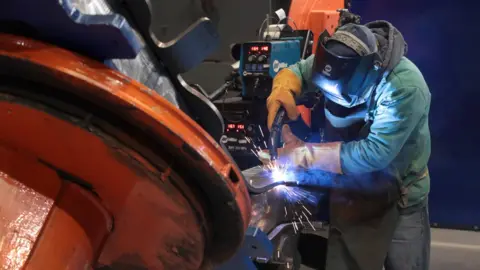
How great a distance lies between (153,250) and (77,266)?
0.44ft

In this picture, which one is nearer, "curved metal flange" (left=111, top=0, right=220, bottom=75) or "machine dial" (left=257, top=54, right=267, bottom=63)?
"curved metal flange" (left=111, top=0, right=220, bottom=75)

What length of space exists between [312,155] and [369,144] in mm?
277

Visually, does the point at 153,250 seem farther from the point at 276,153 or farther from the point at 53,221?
the point at 276,153

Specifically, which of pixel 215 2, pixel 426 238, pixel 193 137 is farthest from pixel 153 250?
pixel 215 2

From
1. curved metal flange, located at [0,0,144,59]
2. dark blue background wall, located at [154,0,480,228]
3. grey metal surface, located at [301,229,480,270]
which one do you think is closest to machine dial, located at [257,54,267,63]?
dark blue background wall, located at [154,0,480,228]

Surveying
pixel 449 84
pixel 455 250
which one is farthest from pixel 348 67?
pixel 455 250

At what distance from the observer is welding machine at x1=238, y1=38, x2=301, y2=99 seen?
336 cm

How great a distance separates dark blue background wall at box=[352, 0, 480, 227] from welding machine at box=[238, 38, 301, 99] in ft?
4.37

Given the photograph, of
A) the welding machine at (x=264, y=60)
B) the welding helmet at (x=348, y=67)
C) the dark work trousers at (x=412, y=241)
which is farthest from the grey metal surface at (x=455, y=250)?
the welding helmet at (x=348, y=67)

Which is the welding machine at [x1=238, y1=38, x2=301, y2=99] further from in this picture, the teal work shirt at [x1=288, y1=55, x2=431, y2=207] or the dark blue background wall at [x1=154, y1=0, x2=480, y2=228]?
the teal work shirt at [x1=288, y1=55, x2=431, y2=207]

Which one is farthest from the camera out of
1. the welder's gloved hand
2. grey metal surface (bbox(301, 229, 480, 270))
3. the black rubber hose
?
grey metal surface (bbox(301, 229, 480, 270))

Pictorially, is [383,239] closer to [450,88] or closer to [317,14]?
[317,14]

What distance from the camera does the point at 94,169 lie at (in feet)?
2.34

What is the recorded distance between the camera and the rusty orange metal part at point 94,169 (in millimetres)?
624
